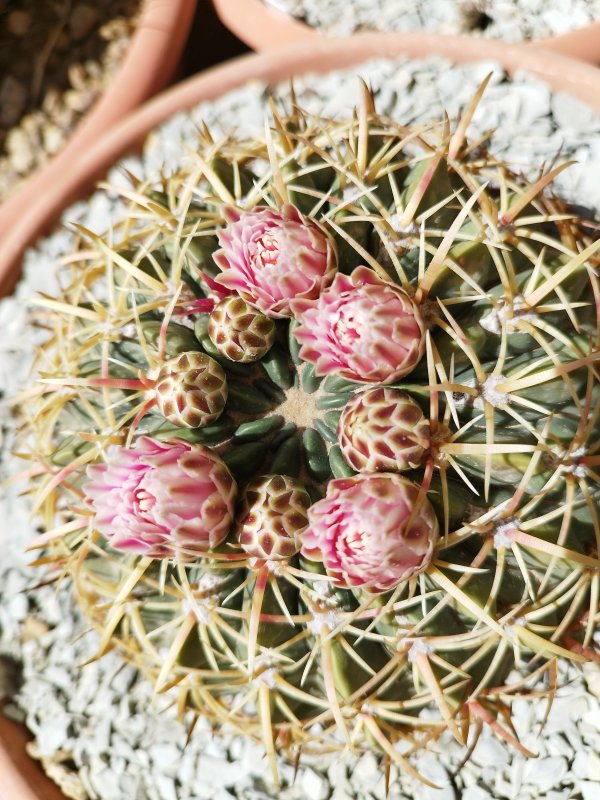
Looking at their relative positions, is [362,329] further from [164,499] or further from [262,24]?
[262,24]

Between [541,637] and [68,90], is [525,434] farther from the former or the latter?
[68,90]

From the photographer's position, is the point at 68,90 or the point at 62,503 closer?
the point at 62,503

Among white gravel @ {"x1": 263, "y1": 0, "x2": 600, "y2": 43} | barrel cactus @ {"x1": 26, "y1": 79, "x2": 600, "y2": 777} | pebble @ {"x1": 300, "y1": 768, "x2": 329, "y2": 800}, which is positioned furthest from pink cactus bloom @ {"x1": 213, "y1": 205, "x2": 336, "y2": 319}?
white gravel @ {"x1": 263, "y1": 0, "x2": 600, "y2": 43}

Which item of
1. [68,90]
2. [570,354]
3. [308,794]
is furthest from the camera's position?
[68,90]

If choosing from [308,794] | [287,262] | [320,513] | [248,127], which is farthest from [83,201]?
[308,794]

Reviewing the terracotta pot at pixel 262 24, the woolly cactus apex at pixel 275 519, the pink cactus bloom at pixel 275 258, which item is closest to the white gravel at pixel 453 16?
the terracotta pot at pixel 262 24

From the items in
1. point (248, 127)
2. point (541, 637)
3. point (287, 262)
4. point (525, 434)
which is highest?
point (287, 262)

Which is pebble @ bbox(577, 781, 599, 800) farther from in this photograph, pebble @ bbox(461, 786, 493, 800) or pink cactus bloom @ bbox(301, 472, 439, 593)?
pink cactus bloom @ bbox(301, 472, 439, 593)

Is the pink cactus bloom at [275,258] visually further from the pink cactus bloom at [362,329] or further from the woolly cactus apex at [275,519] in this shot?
the woolly cactus apex at [275,519]

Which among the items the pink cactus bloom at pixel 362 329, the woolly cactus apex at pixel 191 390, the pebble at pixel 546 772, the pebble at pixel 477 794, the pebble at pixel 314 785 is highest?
the pink cactus bloom at pixel 362 329

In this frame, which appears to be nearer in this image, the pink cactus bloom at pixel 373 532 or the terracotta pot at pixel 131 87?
the pink cactus bloom at pixel 373 532
